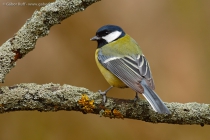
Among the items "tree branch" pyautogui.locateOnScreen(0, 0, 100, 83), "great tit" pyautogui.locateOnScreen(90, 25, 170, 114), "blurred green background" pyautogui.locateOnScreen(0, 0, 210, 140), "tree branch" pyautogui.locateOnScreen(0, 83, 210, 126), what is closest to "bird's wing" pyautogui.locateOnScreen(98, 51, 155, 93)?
"great tit" pyautogui.locateOnScreen(90, 25, 170, 114)

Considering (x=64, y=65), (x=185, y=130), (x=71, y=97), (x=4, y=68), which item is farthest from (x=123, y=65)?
(x=185, y=130)

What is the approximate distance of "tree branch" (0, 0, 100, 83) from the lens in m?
1.39

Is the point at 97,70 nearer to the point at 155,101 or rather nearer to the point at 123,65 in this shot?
the point at 123,65

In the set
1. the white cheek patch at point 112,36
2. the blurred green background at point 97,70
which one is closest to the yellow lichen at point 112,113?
the white cheek patch at point 112,36

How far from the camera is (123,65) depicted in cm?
167

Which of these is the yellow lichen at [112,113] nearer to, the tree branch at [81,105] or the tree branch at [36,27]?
the tree branch at [81,105]

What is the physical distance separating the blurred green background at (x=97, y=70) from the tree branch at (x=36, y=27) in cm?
84

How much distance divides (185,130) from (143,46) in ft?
2.10

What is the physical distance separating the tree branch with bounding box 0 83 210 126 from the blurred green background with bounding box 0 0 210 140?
2.90 feet

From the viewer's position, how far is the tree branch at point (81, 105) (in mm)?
1372

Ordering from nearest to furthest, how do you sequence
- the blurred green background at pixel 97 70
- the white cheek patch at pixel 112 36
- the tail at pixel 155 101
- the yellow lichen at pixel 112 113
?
1. the tail at pixel 155 101
2. the yellow lichen at pixel 112 113
3. the white cheek patch at pixel 112 36
4. the blurred green background at pixel 97 70

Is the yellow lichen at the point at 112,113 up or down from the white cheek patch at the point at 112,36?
down

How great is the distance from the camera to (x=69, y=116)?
2.29m

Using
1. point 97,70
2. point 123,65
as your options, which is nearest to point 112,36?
point 123,65
